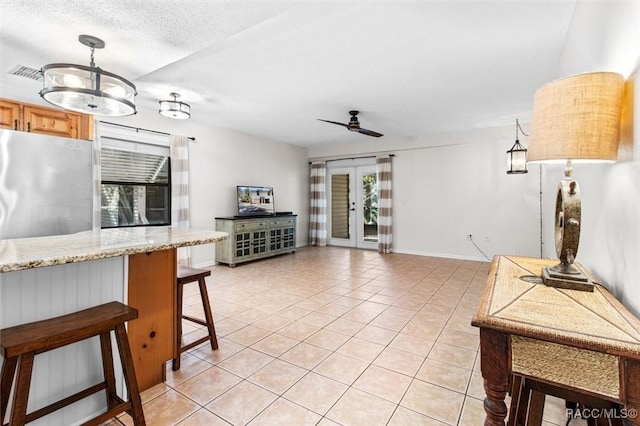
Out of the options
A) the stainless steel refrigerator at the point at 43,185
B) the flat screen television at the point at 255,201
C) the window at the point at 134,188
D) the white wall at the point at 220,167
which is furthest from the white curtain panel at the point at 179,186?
the stainless steel refrigerator at the point at 43,185

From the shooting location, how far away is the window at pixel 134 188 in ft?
13.6

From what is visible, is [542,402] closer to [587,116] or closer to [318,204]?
[587,116]

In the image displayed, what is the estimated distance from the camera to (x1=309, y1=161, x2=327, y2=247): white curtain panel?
7.46 m

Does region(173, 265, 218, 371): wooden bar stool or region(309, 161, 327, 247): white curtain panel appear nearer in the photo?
region(173, 265, 218, 371): wooden bar stool

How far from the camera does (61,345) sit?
3.99ft

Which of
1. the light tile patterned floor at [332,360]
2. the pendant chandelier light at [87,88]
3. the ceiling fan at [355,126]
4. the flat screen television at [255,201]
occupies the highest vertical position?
the ceiling fan at [355,126]

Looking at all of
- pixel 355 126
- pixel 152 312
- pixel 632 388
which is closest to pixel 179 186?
pixel 355 126

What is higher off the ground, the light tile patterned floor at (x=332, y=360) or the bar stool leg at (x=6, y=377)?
the bar stool leg at (x=6, y=377)

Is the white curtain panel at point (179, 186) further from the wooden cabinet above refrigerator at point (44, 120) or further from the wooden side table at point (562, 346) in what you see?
the wooden side table at point (562, 346)

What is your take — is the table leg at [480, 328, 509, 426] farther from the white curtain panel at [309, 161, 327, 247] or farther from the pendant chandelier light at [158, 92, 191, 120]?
the white curtain panel at [309, 161, 327, 247]

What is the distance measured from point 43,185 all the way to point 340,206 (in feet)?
18.3

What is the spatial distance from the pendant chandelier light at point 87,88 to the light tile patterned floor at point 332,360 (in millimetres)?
1958

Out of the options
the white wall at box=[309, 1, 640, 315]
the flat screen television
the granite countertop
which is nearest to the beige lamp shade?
the white wall at box=[309, 1, 640, 315]

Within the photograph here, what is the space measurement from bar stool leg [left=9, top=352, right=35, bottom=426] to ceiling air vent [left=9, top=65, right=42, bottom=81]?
2873 mm
